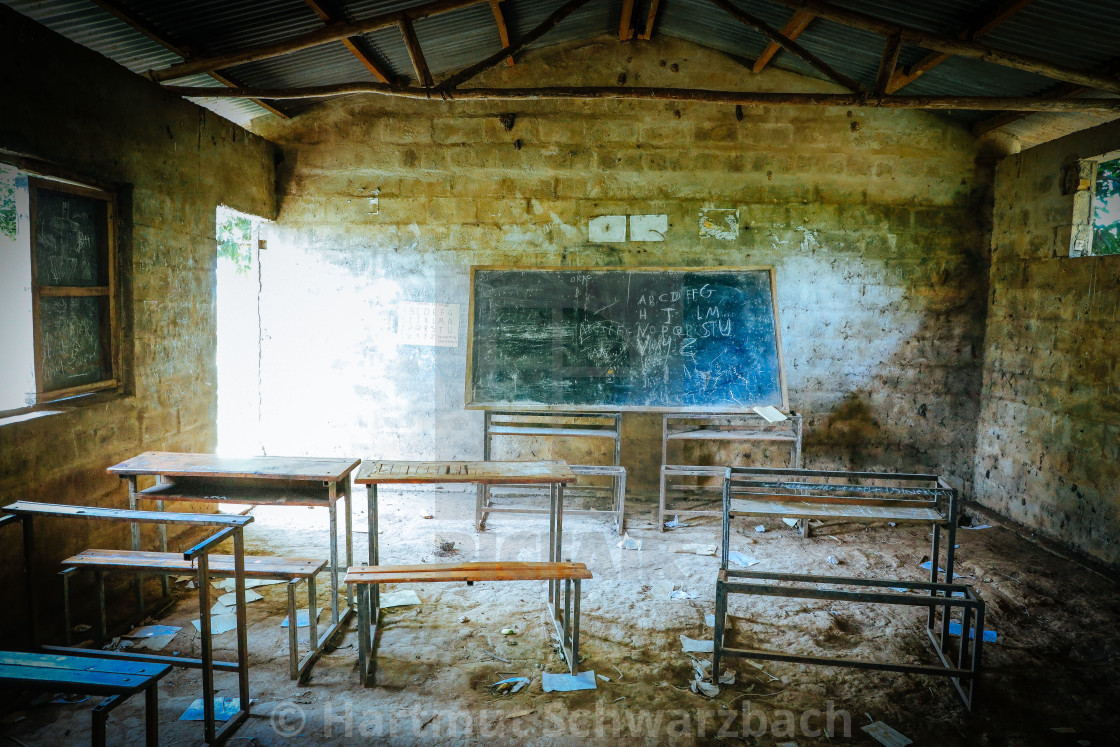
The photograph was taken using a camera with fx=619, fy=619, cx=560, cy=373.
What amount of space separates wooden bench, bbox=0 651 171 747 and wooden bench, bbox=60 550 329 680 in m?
0.90

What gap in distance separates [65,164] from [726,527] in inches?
168

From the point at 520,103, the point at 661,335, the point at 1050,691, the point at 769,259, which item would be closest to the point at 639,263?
the point at 661,335

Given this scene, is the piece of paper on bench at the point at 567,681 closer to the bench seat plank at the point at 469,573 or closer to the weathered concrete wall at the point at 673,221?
the bench seat plank at the point at 469,573

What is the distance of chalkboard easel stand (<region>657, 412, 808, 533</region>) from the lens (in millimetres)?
5121

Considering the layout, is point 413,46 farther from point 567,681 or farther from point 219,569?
point 567,681

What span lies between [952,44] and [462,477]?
4.00 metres

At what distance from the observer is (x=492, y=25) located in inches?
198

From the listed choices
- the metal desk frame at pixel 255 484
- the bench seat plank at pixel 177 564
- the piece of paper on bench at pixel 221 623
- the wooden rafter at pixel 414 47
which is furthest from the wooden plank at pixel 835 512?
the wooden rafter at pixel 414 47

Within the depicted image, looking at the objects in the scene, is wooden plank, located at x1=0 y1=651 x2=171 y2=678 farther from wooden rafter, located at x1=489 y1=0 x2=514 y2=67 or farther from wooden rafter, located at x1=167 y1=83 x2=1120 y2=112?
wooden rafter, located at x1=489 y1=0 x2=514 y2=67

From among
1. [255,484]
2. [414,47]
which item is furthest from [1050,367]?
[255,484]

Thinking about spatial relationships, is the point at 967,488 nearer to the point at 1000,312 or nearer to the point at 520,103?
the point at 1000,312

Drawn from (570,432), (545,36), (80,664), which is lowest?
(80,664)

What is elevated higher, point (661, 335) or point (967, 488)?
point (661, 335)

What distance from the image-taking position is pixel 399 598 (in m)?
3.90
